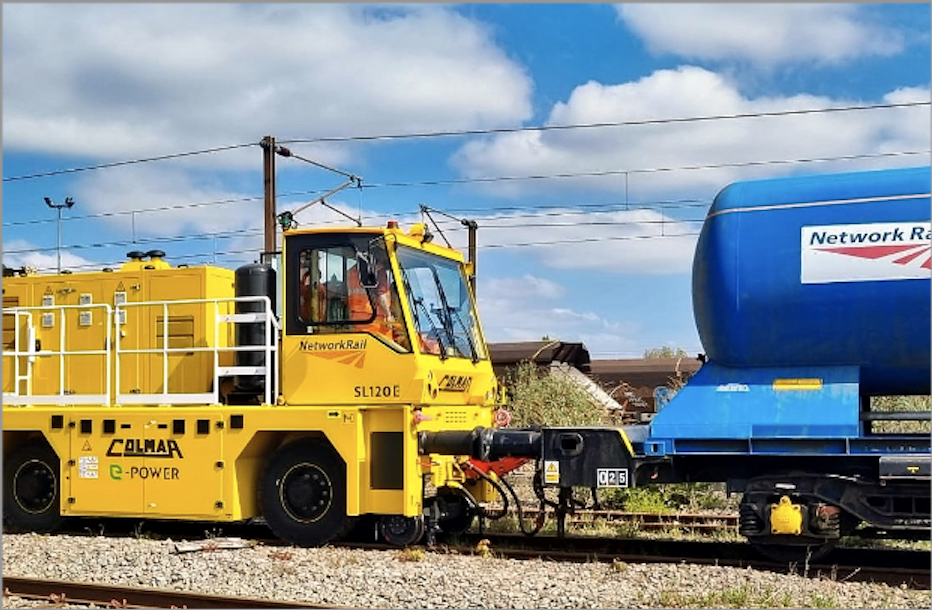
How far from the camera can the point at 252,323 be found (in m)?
10.6

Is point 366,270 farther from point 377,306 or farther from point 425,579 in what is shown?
point 425,579

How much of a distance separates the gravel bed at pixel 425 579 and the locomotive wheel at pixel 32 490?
3.32 ft

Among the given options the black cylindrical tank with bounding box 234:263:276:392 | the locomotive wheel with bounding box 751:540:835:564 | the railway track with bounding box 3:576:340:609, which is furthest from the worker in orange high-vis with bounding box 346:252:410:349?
the locomotive wheel with bounding box 751:540:835:564

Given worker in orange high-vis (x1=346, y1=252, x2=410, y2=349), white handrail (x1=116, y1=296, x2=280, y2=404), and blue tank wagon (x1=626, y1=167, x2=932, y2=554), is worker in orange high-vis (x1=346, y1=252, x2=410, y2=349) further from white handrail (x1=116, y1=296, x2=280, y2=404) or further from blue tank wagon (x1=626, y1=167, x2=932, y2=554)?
blue tank wagon (x1=626, y1=167, x2=932, y2=554)

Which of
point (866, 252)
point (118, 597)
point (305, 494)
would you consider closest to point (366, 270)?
point (305, 494)

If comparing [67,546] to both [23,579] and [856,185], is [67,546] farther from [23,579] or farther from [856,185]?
[856,185]

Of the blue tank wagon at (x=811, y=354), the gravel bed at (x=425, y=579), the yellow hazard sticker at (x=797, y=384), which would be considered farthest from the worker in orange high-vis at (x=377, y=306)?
the yellow hazard sticker at (x=797, y=384)

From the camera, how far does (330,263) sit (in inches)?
395

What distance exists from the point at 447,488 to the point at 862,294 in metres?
4.72

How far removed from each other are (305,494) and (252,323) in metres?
1.91

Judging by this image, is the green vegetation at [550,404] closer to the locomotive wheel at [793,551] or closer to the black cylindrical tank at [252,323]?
the black cylindrical tank at [252,323]

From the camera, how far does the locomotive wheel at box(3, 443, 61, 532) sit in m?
11.2

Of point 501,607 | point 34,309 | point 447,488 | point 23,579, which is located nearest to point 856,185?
point 501,607

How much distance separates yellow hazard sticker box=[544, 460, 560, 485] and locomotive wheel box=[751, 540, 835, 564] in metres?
1.81
